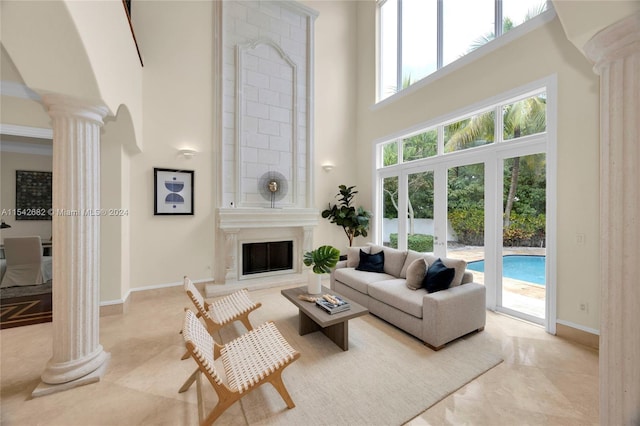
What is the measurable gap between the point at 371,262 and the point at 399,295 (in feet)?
3.78

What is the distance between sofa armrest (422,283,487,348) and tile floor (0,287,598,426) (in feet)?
1.15

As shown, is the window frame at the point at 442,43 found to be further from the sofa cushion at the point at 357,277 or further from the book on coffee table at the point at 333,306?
the book on coffee table at the point at 333,306

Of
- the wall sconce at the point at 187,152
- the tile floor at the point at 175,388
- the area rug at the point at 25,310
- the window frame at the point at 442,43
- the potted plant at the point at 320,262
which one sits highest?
the window frame at the point at 442,43

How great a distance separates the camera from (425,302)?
273 centimetres

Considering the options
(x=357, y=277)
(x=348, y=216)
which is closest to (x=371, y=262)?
(x=357, y=277)

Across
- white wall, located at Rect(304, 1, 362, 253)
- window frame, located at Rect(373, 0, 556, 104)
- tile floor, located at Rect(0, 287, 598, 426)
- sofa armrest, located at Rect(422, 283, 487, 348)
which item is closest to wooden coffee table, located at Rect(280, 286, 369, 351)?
sofa armrest, located at Rect(422, 283, 487, 348)

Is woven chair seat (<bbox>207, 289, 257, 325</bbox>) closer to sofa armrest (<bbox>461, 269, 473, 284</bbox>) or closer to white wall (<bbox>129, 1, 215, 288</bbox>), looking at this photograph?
white wall (<bbox>129, 1, 215, 288</bbox>)

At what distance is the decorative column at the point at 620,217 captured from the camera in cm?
120

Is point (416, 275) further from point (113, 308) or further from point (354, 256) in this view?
point (113, 308)

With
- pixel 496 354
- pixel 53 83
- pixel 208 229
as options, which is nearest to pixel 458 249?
pixel 496 354

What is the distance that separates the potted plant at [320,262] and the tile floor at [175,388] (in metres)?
1.47

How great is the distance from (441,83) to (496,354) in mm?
3859

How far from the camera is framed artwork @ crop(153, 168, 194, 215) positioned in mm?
4309

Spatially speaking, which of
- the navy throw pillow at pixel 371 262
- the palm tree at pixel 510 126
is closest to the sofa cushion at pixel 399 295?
the navy throw pillow at pixel 371 262
